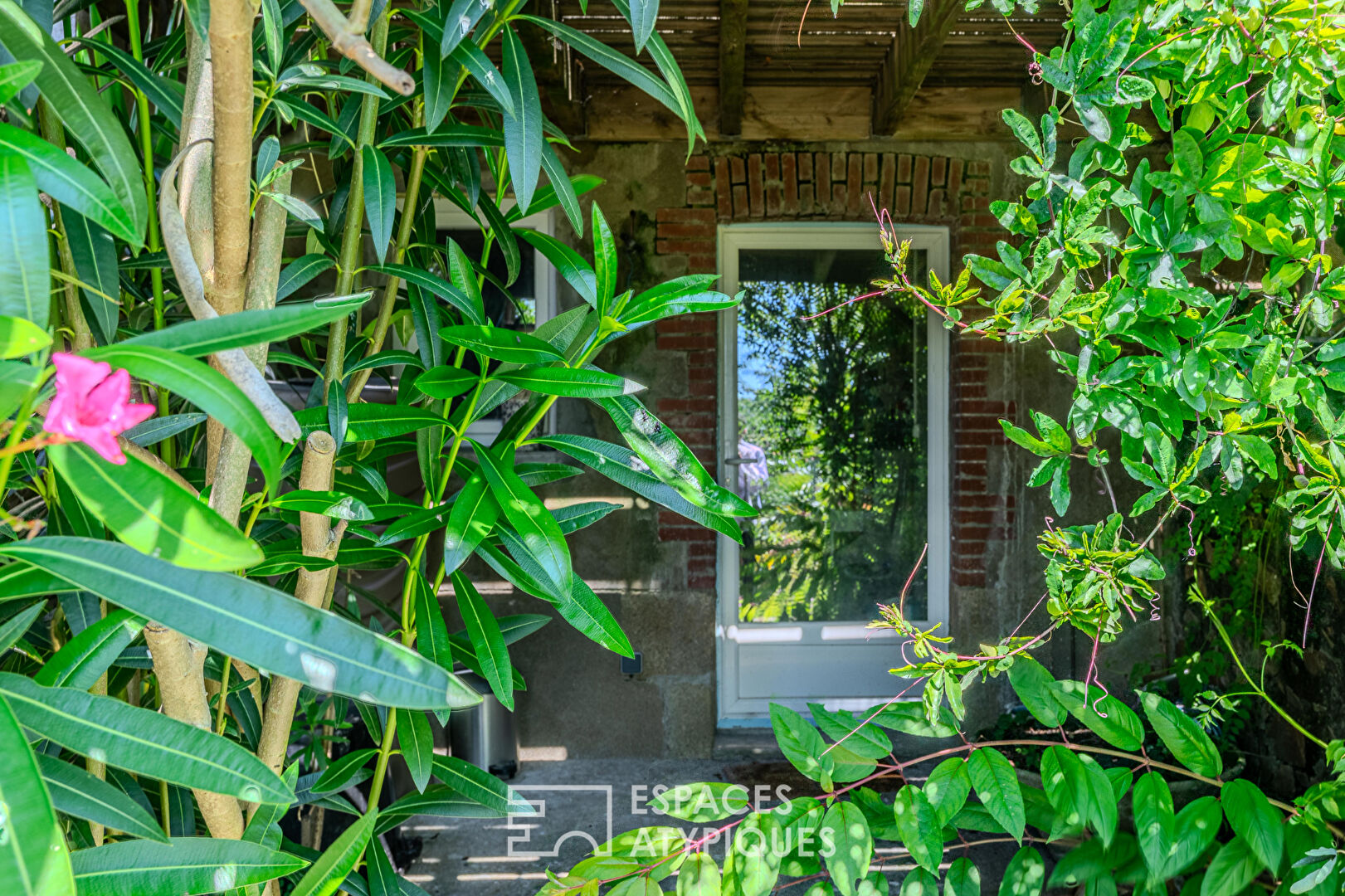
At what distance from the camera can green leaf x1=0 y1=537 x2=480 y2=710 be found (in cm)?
A: 41

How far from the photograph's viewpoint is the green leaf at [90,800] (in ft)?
1.91

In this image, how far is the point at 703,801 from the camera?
0.91m

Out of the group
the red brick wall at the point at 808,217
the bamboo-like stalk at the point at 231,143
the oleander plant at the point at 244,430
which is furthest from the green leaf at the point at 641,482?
the red brick wall at the point at 808,217

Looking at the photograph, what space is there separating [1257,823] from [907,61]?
8.08 feet

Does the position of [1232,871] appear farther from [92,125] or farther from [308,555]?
[92,125]

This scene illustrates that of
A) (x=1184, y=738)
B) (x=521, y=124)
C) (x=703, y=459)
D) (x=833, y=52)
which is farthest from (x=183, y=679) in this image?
(x=833, y=52)

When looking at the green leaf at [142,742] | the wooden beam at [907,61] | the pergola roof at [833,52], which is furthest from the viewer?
the pergola roof at [833,52]

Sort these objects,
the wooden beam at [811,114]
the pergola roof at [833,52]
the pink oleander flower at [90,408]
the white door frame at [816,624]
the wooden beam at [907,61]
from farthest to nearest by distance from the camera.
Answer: the white door frame at [816,624], the wooden beam at [811,114], the pergola roof at [833,52], the wooden beam at [907,61], the pink oleander flower at [90,408]

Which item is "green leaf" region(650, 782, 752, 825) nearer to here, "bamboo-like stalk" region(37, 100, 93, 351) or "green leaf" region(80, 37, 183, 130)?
"bamboo-like stalk" region(37, 100, 93, 351)

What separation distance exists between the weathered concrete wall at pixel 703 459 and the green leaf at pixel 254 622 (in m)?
2.92

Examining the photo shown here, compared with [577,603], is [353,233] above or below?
above

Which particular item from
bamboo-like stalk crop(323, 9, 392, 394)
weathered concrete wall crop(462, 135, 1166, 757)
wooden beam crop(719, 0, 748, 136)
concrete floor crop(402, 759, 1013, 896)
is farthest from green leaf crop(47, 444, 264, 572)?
weathered concrete wall crop(462, 135, 1166, 757)

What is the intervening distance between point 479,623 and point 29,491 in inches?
29.4

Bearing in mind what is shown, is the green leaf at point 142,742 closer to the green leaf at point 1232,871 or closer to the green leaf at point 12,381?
the green leaf at point 12,381
